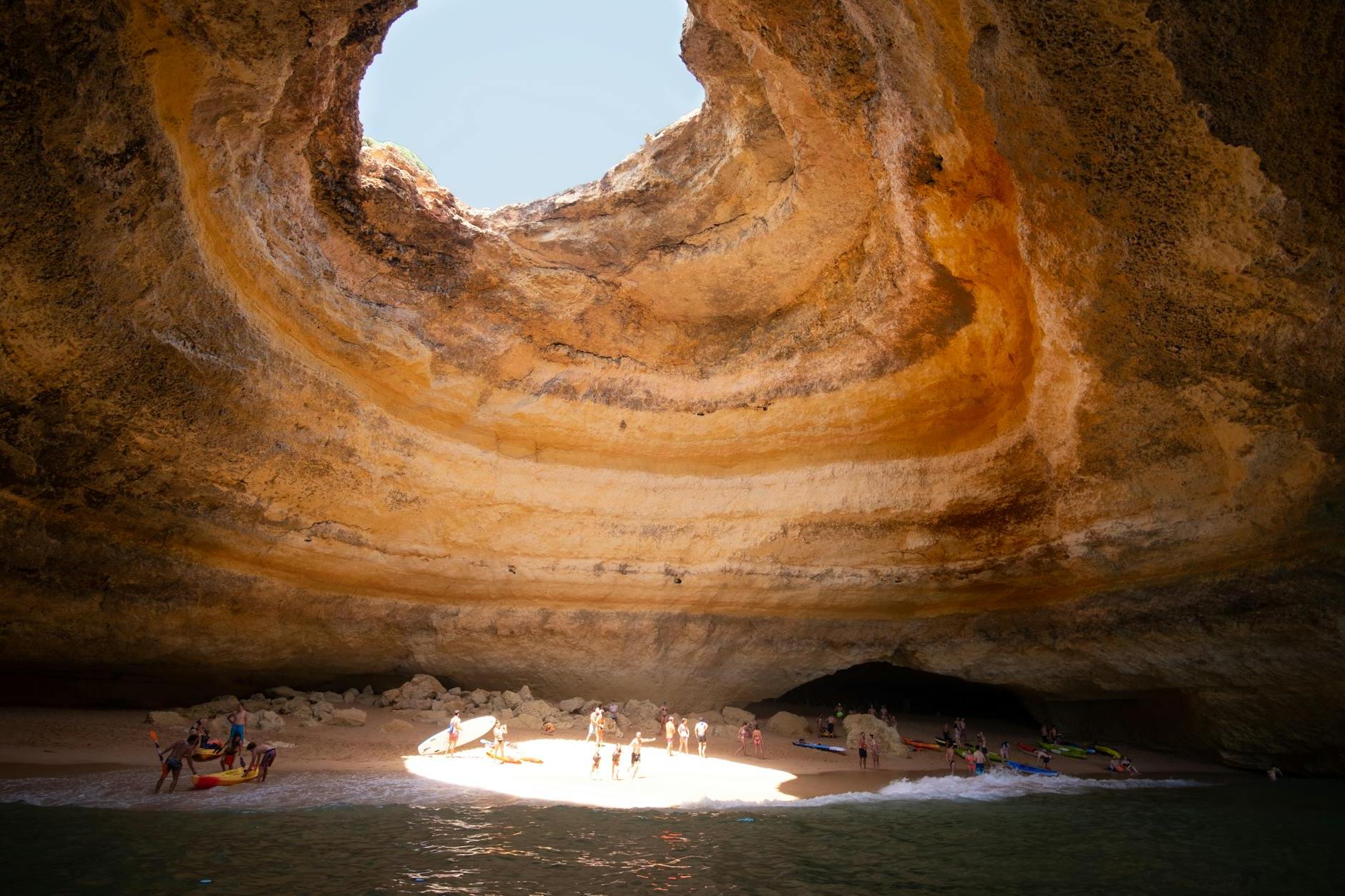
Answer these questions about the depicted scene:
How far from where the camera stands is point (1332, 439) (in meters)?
8.26

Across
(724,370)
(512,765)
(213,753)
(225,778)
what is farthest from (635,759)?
(724,370)

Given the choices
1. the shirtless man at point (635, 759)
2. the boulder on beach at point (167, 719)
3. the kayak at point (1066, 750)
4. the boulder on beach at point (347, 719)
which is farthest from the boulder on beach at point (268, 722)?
the kayak at point (1066, 750)

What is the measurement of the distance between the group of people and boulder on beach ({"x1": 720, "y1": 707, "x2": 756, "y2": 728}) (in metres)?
7.98

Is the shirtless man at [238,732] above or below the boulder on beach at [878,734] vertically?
below

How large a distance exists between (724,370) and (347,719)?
8.19 m

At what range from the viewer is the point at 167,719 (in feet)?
36.0

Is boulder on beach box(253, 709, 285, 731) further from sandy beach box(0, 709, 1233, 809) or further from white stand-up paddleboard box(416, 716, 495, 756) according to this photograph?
white stand-up paddleboard box(416, 716, 495, 756)

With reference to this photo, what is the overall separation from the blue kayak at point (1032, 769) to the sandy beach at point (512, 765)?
38cm

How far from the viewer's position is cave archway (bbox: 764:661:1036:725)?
18.3m

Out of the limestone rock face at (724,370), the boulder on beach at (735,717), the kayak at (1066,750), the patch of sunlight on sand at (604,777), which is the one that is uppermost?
the limestone rock face at (724,370)

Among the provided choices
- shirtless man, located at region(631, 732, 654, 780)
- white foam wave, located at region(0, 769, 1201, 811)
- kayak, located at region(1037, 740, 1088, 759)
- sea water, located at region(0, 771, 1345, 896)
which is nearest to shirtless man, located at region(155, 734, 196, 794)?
white foam wave, located at region(0, 769, 1201, 811)

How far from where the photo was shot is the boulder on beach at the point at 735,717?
1436 centimetres

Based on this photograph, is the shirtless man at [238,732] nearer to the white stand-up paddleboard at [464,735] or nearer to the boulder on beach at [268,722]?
the boulder on beach at [268,722]

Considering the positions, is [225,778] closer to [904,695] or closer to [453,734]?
[453,734]
